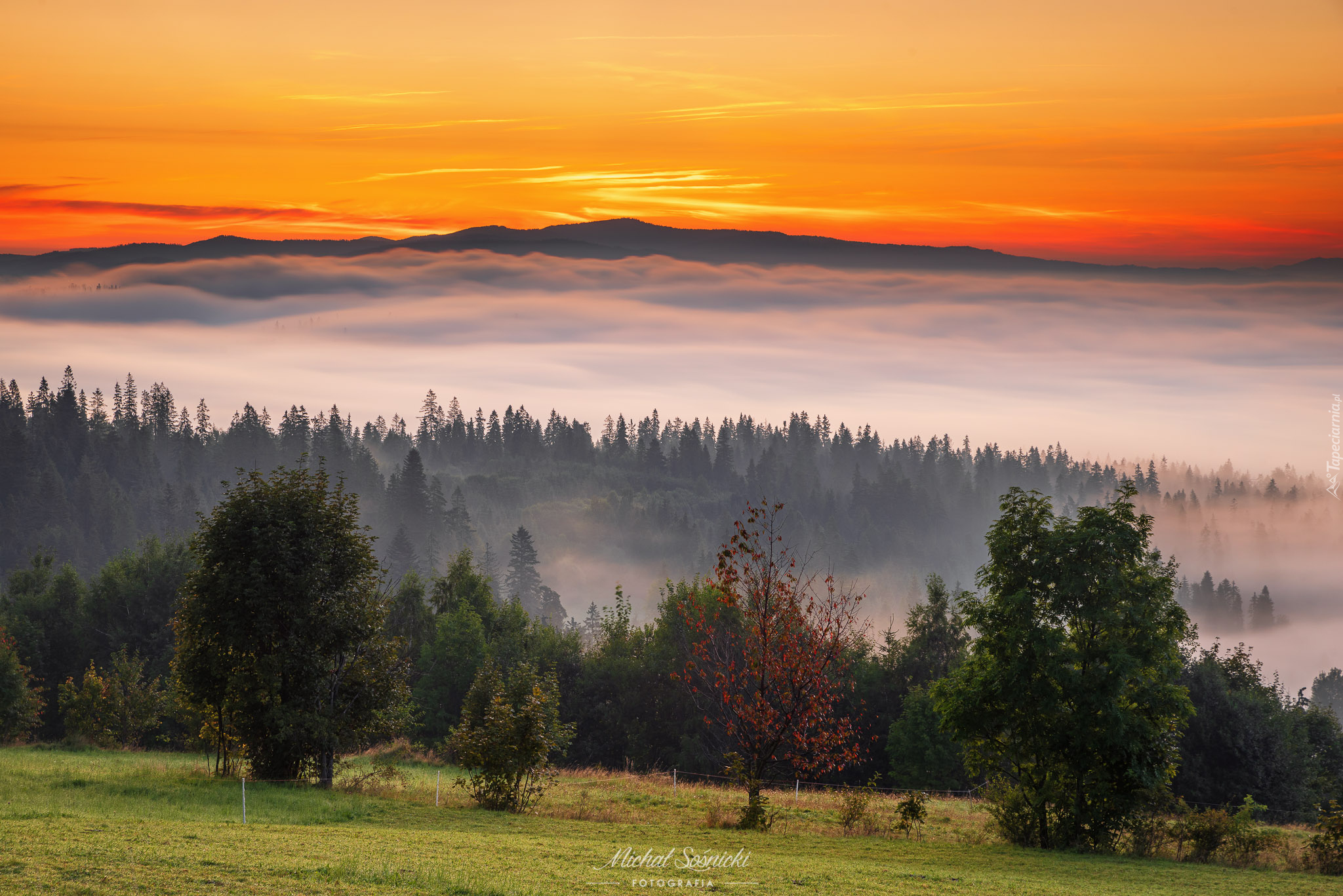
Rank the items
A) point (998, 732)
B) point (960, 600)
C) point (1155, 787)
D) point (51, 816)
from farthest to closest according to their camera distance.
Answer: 1. point (960, 600)
2. point (998, 732)
3. point (1155, 787)
4. point (51, 816)

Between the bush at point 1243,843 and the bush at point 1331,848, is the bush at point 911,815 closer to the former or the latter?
the bush at point 1243,843

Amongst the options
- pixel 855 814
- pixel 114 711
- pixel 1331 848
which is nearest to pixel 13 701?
pixel 114 711

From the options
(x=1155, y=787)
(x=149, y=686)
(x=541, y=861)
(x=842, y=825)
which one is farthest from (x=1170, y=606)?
(x=149, y=686)

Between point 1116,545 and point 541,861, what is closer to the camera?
point 541,861

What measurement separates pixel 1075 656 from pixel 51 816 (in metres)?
29.4

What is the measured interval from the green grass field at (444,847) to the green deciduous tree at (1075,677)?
2.18 metres

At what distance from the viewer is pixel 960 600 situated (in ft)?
125

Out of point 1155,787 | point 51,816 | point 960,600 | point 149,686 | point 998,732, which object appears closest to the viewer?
point 51,816

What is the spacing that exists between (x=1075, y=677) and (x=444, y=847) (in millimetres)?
20309

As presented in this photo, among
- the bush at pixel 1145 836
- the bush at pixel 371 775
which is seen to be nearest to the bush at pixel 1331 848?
the bush at pixel 1145 836

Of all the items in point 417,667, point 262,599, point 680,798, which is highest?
point 262,599

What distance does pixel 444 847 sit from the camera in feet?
81.0

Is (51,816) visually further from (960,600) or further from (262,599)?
(960,600)

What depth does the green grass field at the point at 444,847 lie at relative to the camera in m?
20.0
